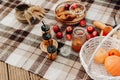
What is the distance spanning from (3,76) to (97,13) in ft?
2.12

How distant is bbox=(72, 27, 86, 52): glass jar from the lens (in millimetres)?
1192

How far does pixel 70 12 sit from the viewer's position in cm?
138

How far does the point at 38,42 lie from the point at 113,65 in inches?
17.7

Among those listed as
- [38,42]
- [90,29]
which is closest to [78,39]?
[90,29]

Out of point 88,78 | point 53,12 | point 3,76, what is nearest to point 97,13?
point 53,12

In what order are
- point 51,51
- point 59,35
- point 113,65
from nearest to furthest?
point 113,65
point 51,51
point 59,35

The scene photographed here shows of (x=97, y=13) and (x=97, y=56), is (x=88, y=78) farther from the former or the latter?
(x=97, y=13)

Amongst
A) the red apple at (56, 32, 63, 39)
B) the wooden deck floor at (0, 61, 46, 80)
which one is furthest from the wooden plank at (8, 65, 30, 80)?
the red apple at (56, 32, 63, 39)

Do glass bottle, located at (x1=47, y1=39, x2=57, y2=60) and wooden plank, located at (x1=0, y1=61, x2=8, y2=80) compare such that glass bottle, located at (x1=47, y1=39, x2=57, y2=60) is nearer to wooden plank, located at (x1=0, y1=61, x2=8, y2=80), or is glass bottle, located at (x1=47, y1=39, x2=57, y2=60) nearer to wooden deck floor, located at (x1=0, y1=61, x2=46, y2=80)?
wooden deck floor, located at (x1=0, y1=61, x2=46, y2=80)

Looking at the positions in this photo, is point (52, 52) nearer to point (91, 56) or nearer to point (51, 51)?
point (51, 51)

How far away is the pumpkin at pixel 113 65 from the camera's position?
1008mm

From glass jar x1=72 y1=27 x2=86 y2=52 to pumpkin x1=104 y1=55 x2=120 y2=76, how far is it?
201 mm

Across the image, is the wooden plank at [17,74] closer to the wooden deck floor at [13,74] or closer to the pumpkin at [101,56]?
the wooden deck floor at [13,74]

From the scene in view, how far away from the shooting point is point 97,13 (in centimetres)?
145
